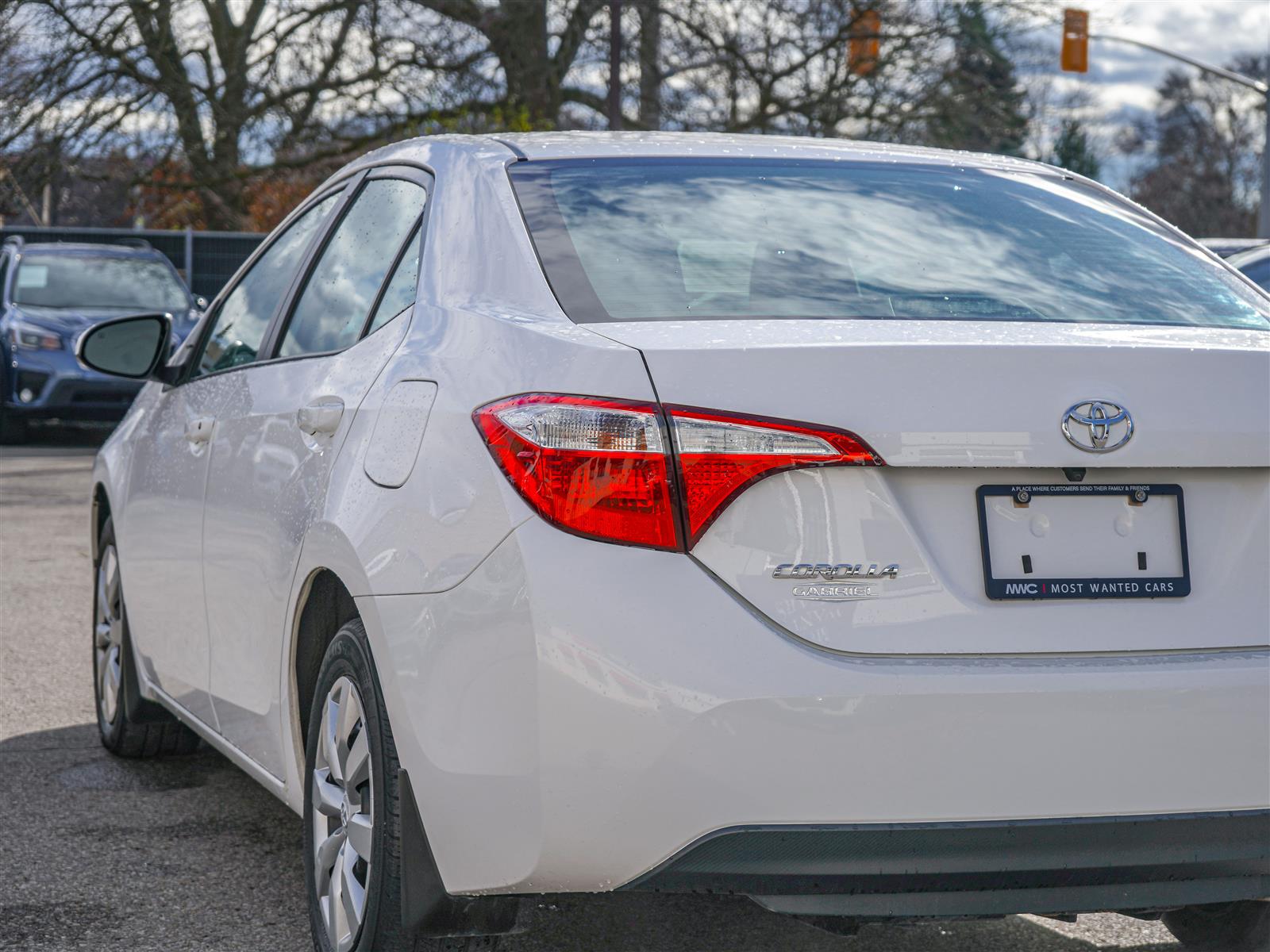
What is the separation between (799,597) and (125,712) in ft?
9.87

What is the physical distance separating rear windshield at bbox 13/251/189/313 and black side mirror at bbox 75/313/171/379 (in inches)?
483

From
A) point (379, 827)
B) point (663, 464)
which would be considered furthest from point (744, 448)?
point (379, 827)

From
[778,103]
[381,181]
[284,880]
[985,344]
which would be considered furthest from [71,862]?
[778,103]

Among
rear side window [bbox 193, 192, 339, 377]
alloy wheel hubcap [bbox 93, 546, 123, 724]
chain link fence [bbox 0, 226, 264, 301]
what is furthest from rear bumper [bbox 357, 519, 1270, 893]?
chain link fence [bbox 0, 226, 264, 301]

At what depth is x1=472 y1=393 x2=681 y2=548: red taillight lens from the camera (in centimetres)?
243

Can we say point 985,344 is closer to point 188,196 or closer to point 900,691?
point 900,691

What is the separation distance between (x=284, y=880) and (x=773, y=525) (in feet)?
6.36

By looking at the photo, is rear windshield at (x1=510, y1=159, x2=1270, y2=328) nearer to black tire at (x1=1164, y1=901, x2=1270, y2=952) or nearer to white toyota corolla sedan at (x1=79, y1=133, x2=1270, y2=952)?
white toyota corolla sedan at (x1=79, y1=133, x2=1270, y2=952)

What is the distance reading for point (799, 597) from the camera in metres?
2.42

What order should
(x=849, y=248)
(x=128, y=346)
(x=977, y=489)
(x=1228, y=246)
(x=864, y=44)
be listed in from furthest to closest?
1. (x=864, y=44)
2. (x=1228, y=246)
3. (x=128, y=346)
4. (x=849, y=248)
5. (x=977, y=489)

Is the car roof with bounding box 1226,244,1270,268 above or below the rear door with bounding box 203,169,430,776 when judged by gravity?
above

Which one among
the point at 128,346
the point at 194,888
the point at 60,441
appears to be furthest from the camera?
the point at 60,441

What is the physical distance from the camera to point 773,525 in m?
2.44

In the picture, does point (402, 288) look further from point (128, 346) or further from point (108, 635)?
point (108, 635)
